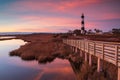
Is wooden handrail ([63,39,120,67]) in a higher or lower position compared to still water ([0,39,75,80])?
higher

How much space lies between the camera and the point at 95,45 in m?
16.7

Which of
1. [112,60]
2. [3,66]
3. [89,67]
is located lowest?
[3,66]

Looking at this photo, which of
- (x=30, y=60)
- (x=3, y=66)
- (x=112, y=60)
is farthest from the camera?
(x=30, y=60)

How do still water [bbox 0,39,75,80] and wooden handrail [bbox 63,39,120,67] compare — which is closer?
wooden handrail [bbox 63,39,120,67]

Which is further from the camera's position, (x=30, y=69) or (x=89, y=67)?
(x=30, y=69)

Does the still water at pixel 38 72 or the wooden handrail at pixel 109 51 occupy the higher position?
the wooden handrail at pixel 109 51

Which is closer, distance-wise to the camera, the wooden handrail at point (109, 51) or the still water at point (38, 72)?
the wooden handrail at point (109, 51)

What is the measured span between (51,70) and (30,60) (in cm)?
733

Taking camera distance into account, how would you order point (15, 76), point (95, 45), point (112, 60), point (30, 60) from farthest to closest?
point (30, 60)
point (15, 76)
point (95, 45)
point (112, 60)

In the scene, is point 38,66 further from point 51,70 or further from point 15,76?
point 15,76

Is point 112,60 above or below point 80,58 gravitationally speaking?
above

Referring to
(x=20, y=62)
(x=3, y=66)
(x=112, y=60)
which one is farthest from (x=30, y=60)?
(x=112, y=60)

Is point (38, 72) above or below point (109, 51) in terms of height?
below

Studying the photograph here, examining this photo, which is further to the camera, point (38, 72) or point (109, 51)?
point (38, 72)
